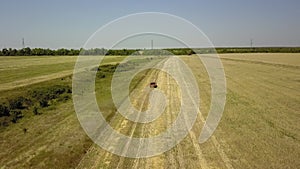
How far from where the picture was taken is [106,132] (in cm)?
1264

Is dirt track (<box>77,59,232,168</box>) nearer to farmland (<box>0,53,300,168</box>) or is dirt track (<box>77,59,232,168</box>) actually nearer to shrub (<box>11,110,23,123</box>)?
farmland (<box>0,53,300,168</box>)

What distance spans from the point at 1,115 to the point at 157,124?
8.35 meters

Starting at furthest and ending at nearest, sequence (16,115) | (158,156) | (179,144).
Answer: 1. (16,115)
2. (179,144)
3. (158,156)

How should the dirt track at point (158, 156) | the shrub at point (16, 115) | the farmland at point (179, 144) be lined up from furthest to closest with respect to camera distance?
1. the shrub at point (16, 115)
2. the farmland at point (179, 144)
3. the dirt track at point (158, 156)

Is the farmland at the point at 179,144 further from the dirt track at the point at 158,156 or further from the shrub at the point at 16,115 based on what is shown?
the shrub at the point at 16,115

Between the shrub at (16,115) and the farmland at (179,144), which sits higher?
the shrub at (16,115)

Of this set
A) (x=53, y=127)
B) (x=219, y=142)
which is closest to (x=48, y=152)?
(x=53, y=127)

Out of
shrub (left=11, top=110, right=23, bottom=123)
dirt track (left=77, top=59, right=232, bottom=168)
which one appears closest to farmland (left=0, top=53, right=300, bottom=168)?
dirt track (left=77, top=59, right=232, bottom=168)

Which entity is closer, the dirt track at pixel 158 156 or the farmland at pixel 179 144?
the dirt track at pixel 158 156

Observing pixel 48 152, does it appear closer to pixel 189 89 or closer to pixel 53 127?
pixel 53 127

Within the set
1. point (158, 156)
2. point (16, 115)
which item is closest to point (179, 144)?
point (158, 156)

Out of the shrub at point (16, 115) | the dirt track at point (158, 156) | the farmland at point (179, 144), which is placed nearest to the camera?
the dirt track at point (158, 156)

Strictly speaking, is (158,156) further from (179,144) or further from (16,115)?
(16,115)

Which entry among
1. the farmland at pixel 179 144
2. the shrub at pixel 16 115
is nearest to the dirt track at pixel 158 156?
the farmland at pixel 179 144
